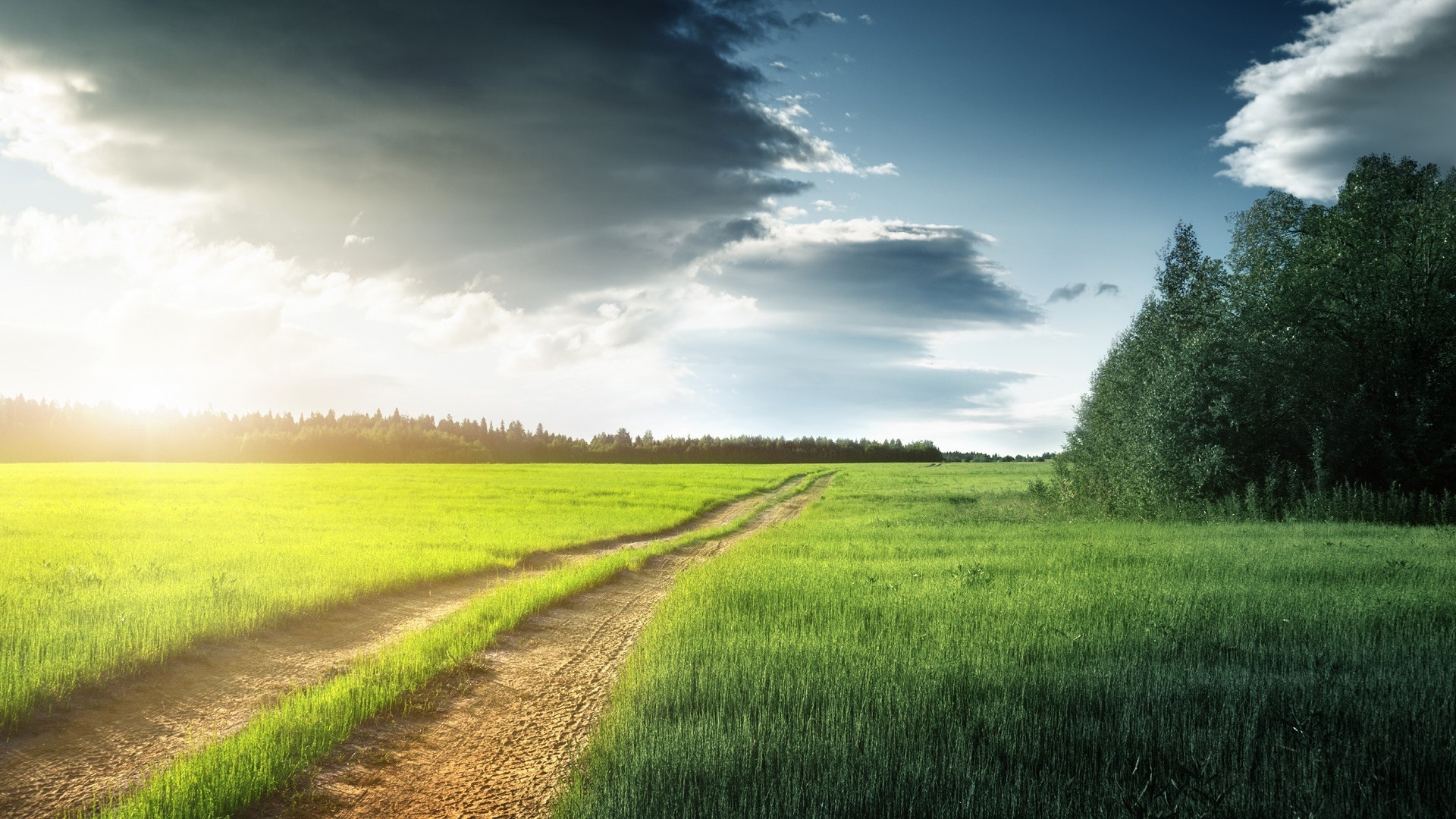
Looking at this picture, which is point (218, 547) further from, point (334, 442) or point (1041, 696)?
point (334, 442)

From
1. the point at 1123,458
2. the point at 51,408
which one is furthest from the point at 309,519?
the point at 51,408

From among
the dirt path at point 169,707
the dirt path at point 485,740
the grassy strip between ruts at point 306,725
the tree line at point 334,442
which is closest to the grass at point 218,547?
the dirt path at point 169,707

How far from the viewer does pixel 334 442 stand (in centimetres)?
11756

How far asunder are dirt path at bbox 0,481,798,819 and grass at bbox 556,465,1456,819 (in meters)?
3.92

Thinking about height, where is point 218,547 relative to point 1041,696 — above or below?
below

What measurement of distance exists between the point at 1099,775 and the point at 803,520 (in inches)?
874

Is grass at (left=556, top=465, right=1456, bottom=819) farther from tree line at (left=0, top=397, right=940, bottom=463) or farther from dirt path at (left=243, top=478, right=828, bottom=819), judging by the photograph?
tree line at (left=0, top=397, right=940, bottom=463)

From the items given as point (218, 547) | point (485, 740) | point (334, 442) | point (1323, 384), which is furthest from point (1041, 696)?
point (334, 442)

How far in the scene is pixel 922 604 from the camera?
11078mm

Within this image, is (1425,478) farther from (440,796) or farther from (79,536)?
(79,536)

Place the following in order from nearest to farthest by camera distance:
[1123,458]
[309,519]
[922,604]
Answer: [922,604] → [309,519] → [1123,458]

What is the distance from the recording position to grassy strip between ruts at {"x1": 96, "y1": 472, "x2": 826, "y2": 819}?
532 centimetres

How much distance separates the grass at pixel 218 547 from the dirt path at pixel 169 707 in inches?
12.9

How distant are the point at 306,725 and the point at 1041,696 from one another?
6.92 meters
